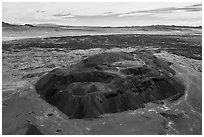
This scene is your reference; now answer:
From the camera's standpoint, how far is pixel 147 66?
12547 mm

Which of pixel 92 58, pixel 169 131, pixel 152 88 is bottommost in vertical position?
pixel 169 131

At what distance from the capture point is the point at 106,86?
10484mm

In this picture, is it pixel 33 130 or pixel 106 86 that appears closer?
pixel 33 130

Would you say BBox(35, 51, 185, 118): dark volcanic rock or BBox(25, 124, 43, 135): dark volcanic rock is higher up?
BBox(35, 51, 185, 118): dark volcanic rock

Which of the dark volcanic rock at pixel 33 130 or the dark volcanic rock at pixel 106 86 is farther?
the dark volcanic rock at pixel 106 86

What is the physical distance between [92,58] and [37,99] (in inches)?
145

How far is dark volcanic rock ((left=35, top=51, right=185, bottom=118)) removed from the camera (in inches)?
381

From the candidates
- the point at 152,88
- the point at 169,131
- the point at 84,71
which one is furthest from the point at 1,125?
the point at 152,88

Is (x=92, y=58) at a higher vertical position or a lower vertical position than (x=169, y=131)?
higher

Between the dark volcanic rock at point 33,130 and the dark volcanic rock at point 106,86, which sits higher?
the dark volcanic rock at point 106,86

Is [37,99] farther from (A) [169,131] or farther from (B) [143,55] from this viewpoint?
(B) [143,55]

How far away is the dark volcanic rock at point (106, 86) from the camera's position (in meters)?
9.69

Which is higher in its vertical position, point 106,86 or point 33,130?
point 106,86

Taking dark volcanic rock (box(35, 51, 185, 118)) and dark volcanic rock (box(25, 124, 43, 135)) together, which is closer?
dark volcanic rock (box(25, 124, 43, 135))
